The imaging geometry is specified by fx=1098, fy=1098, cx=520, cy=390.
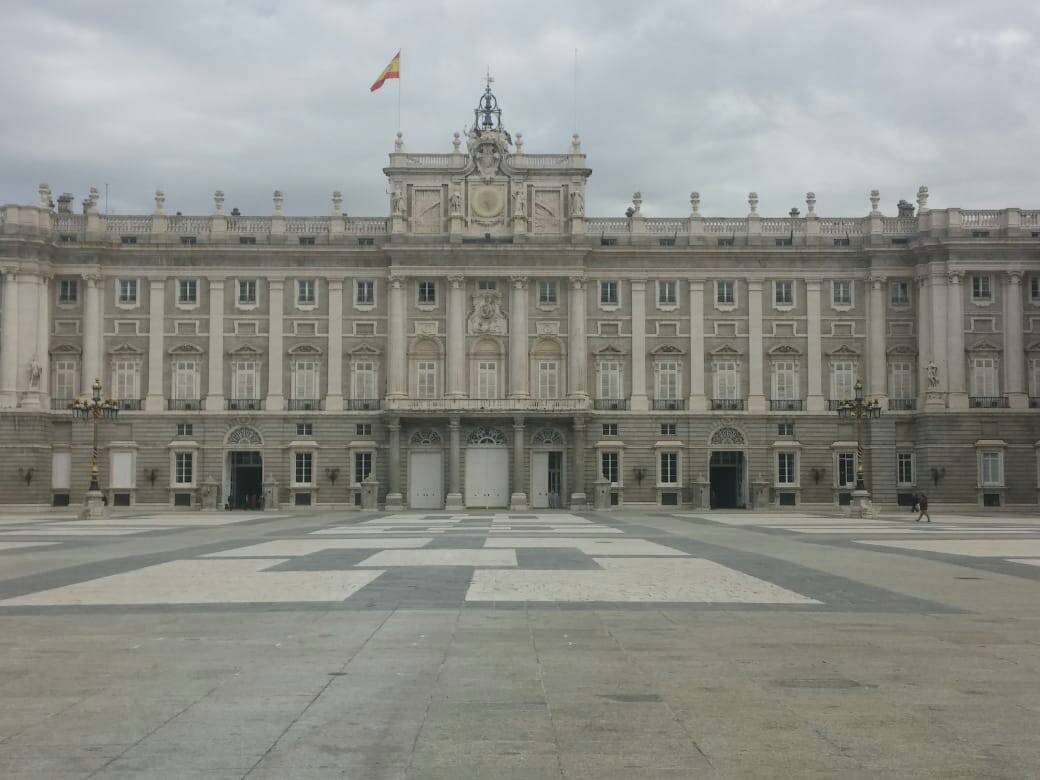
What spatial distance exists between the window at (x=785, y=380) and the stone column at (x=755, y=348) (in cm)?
104

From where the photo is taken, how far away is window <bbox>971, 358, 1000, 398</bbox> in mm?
66000

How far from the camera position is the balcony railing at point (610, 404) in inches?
2645

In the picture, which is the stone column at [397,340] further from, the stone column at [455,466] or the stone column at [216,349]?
the stone column at [216,349]

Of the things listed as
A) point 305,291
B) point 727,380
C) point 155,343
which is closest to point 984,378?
point 727,380

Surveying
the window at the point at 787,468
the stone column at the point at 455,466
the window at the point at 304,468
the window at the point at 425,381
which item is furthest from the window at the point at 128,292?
the window at the point at 787,468

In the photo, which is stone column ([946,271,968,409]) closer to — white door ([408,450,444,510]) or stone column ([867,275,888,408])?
stone column ([867,275,888,408])

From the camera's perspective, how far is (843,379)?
67875mm

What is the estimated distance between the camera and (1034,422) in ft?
215

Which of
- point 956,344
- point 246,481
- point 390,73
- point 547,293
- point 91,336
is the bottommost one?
point 246,481

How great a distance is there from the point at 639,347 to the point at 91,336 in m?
33.4

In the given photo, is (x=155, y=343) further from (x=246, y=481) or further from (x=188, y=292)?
(x=246, y=481)

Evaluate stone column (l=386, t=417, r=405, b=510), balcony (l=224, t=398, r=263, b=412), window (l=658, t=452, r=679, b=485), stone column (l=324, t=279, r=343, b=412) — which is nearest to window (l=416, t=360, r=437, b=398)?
stone column (l=386, t=417, r=405, b=510)

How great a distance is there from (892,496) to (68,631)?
5913cm

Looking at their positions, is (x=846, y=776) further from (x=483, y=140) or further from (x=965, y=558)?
(x=483, y=140)
